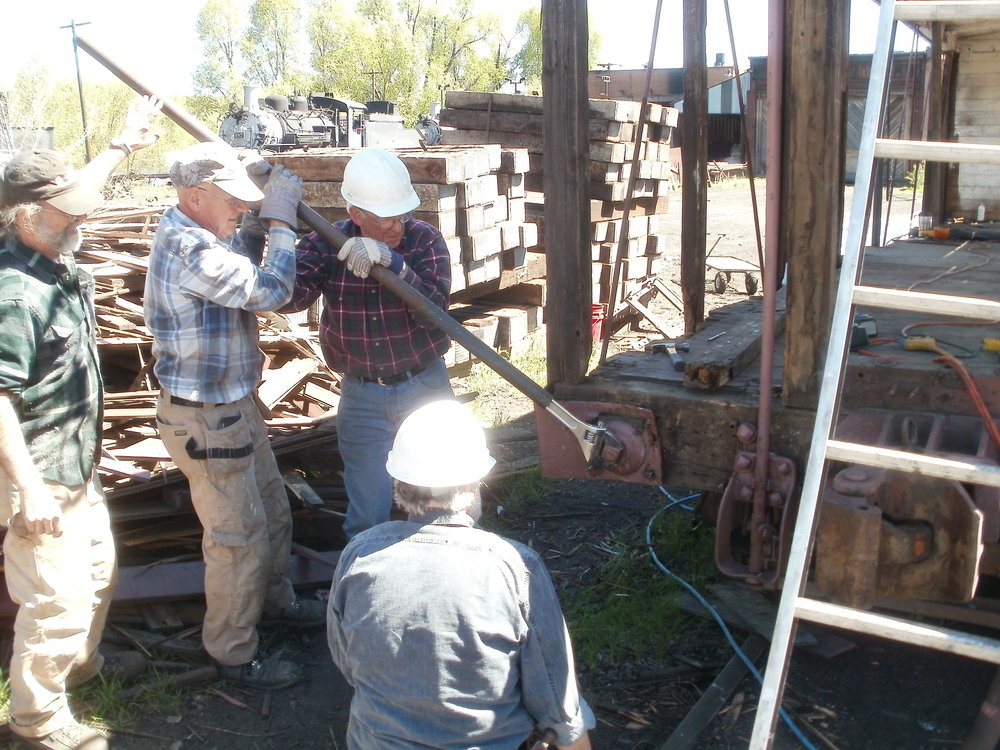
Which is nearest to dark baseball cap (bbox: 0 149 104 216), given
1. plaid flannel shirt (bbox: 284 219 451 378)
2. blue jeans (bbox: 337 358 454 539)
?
plaid flannel shirt (bbox: 284 219 451 378)

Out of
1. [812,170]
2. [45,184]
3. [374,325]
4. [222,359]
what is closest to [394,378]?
[374,325]

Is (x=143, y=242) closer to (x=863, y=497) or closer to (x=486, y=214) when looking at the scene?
(x=486, y=214)

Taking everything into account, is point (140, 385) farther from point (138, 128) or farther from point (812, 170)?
point (812, 170)

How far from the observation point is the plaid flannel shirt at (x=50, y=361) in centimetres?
287

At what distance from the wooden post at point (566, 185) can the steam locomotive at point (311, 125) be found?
23290 mm

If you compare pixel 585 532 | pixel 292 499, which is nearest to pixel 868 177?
pixel 585 532

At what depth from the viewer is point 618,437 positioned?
3.31m

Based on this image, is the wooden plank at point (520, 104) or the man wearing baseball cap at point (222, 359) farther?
the wooden plank at point (520, 104)

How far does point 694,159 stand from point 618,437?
1.74 m

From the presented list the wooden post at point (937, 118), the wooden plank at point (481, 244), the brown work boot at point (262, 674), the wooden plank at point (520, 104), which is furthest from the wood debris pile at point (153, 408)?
the wooden post at point (937, 118)

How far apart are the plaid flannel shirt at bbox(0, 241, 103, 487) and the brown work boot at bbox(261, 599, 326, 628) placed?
3.48 feet

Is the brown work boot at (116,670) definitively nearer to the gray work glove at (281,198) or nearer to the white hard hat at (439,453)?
the gray work glove at (281,198)

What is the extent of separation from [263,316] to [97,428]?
10.2 feet

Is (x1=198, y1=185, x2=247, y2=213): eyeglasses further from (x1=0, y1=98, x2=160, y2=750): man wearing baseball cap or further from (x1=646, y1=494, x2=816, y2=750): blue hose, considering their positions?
(x1=646, y1=494, x2=816, y2=750): blue hose
